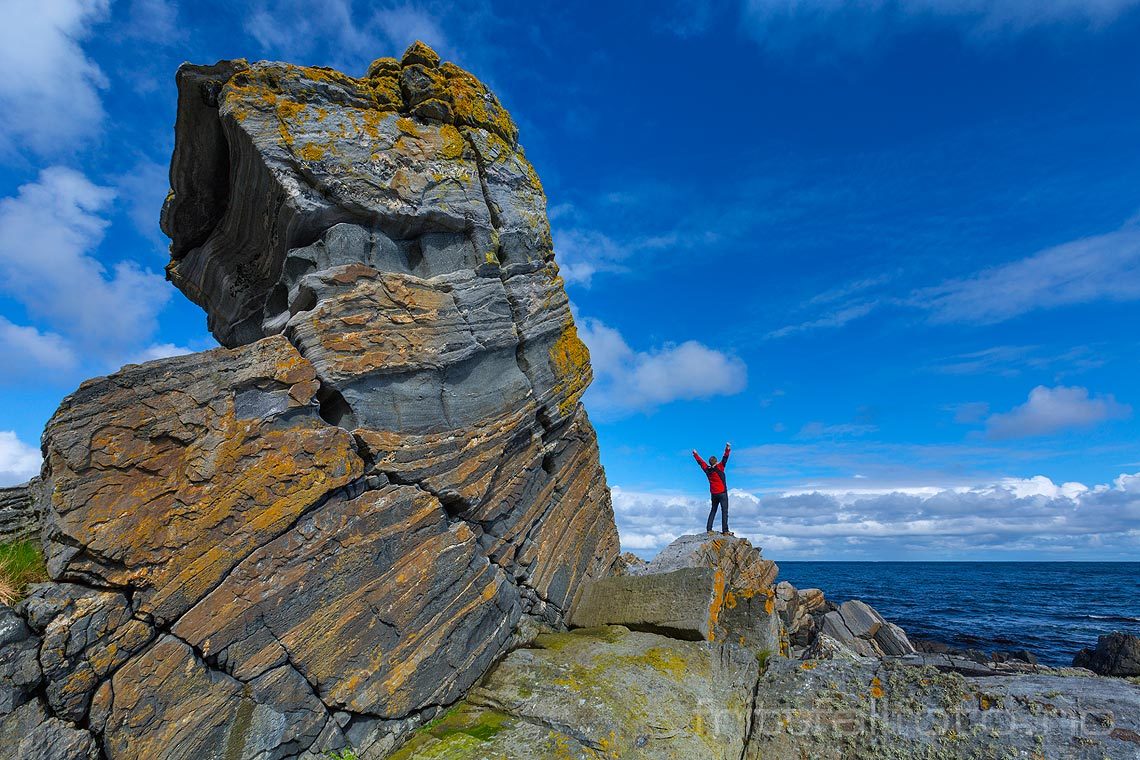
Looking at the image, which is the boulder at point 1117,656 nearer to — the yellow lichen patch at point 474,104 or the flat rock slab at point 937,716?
the flat rock slab at point 937,716

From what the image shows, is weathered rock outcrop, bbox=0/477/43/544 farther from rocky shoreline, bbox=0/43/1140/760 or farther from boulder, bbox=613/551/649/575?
boulder, bbox=613/551/649/575

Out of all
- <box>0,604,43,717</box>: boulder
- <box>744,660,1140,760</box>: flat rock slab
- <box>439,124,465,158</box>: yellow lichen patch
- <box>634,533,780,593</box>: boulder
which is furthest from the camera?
<box>634,533,780,593</box>: boulder

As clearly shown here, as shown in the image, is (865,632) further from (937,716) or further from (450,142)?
(450,142)

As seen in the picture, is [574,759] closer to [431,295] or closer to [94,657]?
[94,657]

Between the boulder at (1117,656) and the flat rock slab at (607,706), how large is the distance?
35.1 metres

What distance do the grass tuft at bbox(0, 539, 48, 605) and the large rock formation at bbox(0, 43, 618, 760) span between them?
414mm

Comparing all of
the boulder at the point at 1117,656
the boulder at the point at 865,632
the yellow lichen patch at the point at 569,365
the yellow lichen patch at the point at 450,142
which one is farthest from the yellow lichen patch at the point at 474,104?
the boulder at the point at 1117,656

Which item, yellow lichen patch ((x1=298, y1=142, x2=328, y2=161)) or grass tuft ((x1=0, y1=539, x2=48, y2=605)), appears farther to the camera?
yellow lichen patch ((x1=298, y1=142, x2=328, y2=161))

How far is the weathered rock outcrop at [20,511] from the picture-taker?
10.1 meters

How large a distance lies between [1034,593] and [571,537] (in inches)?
4385

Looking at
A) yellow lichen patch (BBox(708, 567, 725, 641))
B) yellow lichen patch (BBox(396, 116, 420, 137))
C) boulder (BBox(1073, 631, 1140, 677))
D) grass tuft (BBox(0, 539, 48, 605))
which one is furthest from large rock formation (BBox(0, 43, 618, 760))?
boulder (BBox(1073, 631, 1140, 677))

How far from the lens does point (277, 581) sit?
9.42 metres

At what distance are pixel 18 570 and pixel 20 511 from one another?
3.55 meters

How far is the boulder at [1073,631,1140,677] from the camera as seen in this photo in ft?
103
